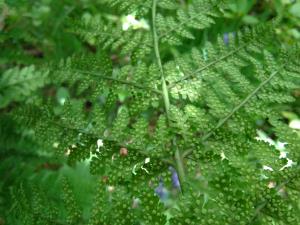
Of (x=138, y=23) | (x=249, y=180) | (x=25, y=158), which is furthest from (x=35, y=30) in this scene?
(x=249, y=180)

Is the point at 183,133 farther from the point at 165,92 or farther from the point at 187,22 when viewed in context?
the point at 187,22

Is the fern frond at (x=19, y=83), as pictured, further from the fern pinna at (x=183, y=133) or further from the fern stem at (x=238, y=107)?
the fern stem at (x=238, y=107)

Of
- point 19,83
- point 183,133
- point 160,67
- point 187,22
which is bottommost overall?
point 19,83

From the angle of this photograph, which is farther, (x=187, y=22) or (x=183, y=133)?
(x=187, y=22)

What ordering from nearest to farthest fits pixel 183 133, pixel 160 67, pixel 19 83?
pixel 183 133 → pixel 160 67 → pixel 19 83

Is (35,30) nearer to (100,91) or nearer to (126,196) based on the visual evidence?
(100,91)

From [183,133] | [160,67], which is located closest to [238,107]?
[183,133]

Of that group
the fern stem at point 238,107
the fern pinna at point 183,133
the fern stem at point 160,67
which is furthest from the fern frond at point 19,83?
the fern stem at point 238,107

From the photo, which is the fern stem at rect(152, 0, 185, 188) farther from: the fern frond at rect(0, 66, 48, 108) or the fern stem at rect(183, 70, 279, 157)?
the fern frond at rect(0, 66, 48, 108)

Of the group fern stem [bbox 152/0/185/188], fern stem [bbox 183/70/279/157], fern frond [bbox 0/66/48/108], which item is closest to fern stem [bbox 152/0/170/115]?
fern stem [bbox 152/0/185/188]
